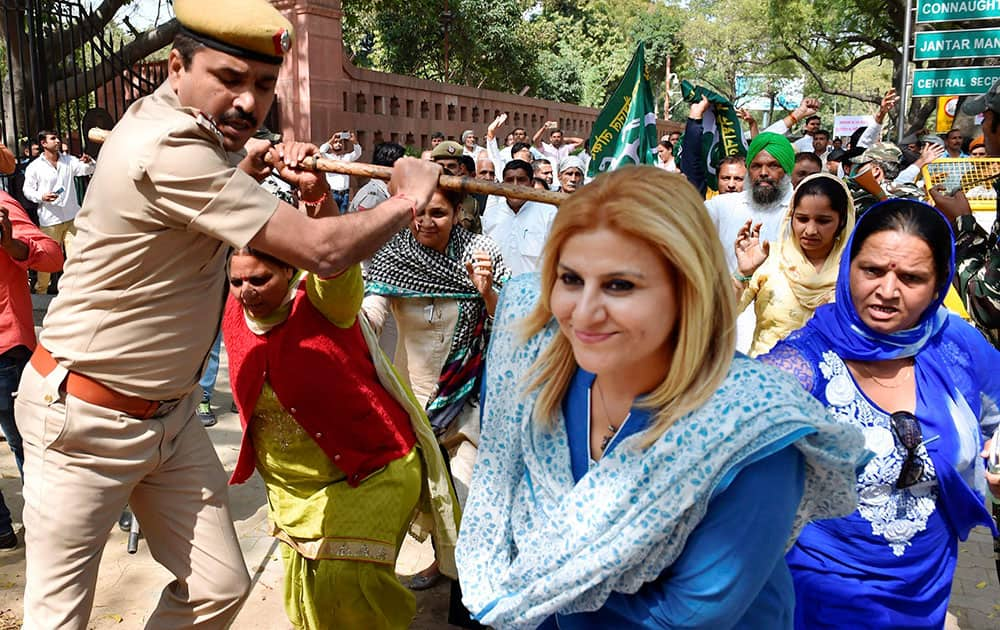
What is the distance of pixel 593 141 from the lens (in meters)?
7.29

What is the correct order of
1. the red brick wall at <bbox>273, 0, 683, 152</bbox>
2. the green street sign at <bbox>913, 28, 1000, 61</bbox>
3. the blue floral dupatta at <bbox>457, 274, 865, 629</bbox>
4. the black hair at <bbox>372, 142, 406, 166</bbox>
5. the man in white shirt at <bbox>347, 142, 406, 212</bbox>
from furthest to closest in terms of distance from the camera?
1. the red brick wall at <bbox>273, 0, 683, 152</bbox>
2. the green street sign at <bbox>913, 28, 1000, 61</bbox>
3. the black hair at <bbox>372, 142, 406, 166</bbox>
4. the man in white shirt at <bbox>347, 142, 406, 212</bbox>
5. the blue floral dupatta at <bbox>457, 274, 865, 629</bbox>

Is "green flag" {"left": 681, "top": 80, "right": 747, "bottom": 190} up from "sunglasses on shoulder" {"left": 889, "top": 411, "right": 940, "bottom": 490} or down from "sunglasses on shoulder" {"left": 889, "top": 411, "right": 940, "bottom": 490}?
up

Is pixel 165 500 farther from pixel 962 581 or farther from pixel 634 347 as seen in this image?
pixel 962 581

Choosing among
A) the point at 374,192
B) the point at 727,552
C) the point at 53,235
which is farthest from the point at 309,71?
the point at 727,552

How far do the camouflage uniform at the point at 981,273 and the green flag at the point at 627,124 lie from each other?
144 inches

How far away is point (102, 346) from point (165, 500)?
1.86ft

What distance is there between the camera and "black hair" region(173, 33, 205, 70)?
2.34 metres

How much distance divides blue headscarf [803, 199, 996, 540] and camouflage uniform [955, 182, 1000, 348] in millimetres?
756

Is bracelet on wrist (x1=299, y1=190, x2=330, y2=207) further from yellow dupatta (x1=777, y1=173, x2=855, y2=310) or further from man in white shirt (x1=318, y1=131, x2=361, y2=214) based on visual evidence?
man in white shirt (x1=318, y1=131, x2=361, y2=214)

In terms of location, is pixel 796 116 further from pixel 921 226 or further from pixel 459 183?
pixel 459 183

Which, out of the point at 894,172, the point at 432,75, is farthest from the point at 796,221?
the point at 432,75

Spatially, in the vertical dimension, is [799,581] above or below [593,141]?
below

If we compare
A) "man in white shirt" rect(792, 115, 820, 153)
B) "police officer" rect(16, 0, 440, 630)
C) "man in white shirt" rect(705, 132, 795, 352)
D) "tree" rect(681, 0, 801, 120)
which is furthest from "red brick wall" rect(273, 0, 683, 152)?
"tree" rect(681, 0, 801, 120)

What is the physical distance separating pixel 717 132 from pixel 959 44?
4.49 meters
